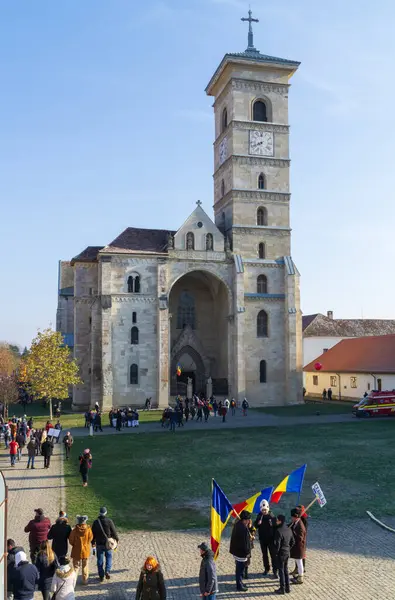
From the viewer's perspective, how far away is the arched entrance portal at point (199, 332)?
49688 mm

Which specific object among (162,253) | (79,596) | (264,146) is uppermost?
(264,146)

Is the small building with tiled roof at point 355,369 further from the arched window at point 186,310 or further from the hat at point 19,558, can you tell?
the hat at point 19,558

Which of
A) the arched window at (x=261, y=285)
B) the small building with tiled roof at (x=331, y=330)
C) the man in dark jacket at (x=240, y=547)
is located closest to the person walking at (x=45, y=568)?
the man in dark jacket at (x=240, y=547)

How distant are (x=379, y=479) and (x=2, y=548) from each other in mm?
15602

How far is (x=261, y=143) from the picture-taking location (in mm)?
50000

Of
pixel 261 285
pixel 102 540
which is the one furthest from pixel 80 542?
pixel 261 285

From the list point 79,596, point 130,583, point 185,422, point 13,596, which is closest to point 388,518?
point 130,583

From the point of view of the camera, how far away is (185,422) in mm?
36969

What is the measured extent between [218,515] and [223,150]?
45.4m

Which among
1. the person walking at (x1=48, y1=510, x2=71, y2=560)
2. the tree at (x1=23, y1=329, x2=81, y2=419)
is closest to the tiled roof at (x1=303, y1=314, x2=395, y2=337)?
the tree at (x1=23, y1=329, x2=81, y2=419)

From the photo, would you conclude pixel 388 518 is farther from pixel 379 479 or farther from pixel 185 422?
pixel 185 422

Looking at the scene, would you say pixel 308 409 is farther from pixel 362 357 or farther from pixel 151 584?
pixel 151 584

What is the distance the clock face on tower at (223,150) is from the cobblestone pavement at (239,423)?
2502 centimetres

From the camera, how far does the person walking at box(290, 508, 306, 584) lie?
1072 centimetres
